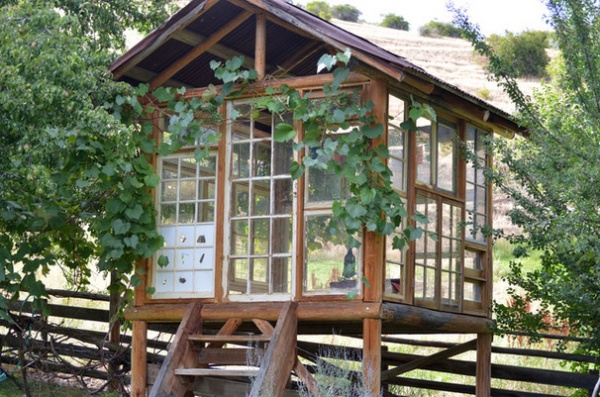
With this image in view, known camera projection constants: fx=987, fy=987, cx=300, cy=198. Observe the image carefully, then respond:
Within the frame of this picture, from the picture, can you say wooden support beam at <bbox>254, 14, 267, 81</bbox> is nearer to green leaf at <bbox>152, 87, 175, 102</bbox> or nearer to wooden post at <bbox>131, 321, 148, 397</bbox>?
green leaf at <bbox>152, 87, 175, 102</bbox>

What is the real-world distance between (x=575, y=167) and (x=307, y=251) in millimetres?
2974

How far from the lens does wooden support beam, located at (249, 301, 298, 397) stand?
10039mm

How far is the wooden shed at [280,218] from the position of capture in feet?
34.9

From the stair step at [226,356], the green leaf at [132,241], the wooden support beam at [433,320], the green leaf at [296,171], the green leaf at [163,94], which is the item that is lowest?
the stair step at [226,356]

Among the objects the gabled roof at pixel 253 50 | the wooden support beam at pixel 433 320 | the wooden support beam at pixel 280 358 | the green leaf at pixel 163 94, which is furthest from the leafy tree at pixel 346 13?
the wooden support beam at pixel 280 358

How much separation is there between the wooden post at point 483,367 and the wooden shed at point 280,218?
734 mm

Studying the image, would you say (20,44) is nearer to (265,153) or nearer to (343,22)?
(265,153)

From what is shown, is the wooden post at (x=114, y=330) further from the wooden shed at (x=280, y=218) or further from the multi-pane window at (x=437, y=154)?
the multi-pane window at (x=437, y=154)

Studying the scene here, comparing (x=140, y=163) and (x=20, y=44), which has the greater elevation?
(x=20, y=44)

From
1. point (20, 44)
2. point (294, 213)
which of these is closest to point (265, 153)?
point (294, 213)

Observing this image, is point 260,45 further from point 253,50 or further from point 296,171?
point 296,171

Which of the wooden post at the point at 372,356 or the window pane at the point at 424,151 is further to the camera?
the window pane at the point at 424,151

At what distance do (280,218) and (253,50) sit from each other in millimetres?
2528

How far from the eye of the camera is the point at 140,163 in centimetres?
1165
